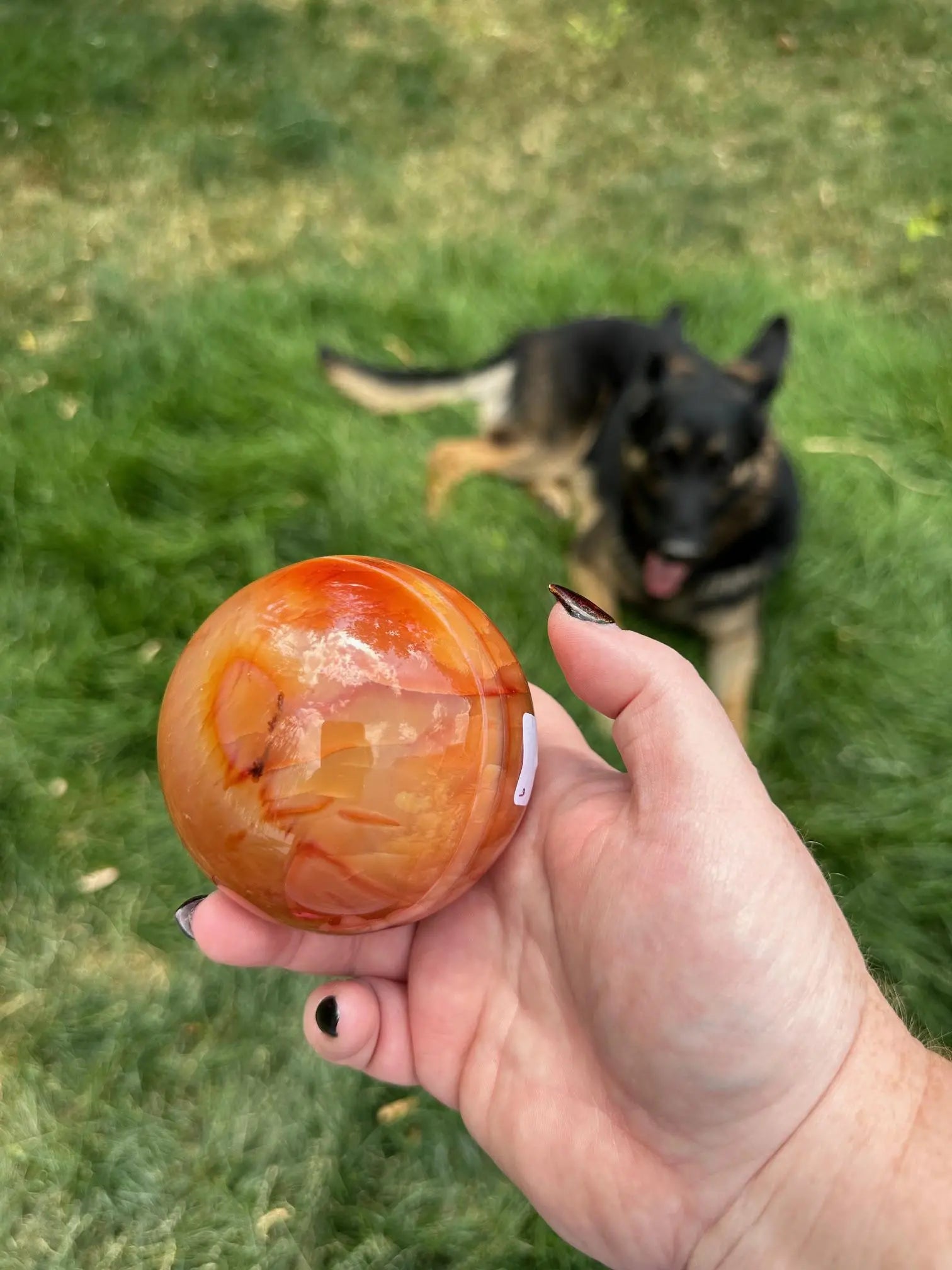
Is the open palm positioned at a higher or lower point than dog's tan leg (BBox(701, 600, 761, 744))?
higher

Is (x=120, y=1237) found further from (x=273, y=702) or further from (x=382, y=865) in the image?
(x=273, y=702)

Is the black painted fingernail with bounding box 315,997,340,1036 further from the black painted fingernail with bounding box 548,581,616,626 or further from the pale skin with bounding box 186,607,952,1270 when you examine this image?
the black painted fingernail with bounding box 548,581,616,626

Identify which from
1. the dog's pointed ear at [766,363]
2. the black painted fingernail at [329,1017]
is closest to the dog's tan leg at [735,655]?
the dog's pointed ear at [766,363]

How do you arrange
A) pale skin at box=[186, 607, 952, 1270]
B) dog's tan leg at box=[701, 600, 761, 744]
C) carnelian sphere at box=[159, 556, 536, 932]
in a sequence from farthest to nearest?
dog's tan leg at box=[701, 600, 761, 744] < pale skin at box=[186, 607, 952, 1270] < carnelian sphere at box=[159, 556, 536, 932]

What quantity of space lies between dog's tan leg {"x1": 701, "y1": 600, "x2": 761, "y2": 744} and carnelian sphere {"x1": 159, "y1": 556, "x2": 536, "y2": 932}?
160 centimetres

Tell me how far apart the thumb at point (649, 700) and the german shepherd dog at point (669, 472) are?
132 cm

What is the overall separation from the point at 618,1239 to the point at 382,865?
85 cm

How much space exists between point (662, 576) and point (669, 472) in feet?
1.20

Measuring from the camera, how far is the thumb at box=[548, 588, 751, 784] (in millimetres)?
1499

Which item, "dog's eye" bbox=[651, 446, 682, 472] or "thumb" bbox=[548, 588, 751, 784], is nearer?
"thumb" bbox=[548, 588, 751, 784]

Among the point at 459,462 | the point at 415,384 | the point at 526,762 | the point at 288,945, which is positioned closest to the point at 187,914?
the point at 288,945

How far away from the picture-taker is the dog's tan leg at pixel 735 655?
9.45ft

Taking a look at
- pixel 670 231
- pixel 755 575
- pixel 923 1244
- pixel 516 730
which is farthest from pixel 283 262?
pixel 923 1244

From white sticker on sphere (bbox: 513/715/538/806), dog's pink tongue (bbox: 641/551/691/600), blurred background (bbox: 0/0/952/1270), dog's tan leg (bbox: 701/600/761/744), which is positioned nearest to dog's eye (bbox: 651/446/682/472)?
dog's pink tongue (bbox: 641/551/691/600)
